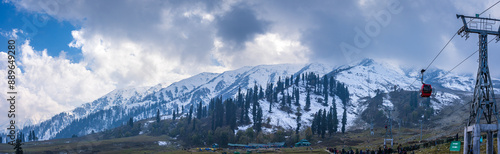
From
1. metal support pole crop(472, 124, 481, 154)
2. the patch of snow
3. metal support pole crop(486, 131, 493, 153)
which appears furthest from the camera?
the patch of snow

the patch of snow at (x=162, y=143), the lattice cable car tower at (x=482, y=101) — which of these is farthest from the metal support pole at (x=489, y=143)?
the patch of snow at (x=162, y=143)

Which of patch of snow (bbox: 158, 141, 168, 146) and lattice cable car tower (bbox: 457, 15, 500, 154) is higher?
lattice cable car tower (bbox: 457, 15, 500, 154)

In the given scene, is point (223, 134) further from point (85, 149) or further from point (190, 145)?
point (85, 149)

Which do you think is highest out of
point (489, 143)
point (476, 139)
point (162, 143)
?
point (476, 139)

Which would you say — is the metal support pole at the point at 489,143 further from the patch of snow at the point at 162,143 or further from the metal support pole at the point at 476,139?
the patch of snow at the point at 162,143

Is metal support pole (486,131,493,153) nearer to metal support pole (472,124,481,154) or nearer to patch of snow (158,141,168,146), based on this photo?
metal support pole (472,124,481,154)

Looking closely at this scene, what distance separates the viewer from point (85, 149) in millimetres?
148750

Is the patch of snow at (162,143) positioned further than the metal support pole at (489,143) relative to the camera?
Yes

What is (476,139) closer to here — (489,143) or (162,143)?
(489,143)

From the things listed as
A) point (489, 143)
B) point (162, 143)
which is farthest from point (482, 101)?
point (162, 143)

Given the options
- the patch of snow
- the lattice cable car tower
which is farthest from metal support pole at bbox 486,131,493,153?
the patch of snow

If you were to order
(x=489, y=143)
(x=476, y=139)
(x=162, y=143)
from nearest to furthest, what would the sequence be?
(x=476, y=139), (x=489, y=143), (x=162, y=143)

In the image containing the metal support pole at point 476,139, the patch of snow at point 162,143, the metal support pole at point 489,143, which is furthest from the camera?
the patch of snow at point 162,143

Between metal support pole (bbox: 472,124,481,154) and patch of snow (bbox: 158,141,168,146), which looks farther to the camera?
patch of snow (bbox: 158,141,168,146)
